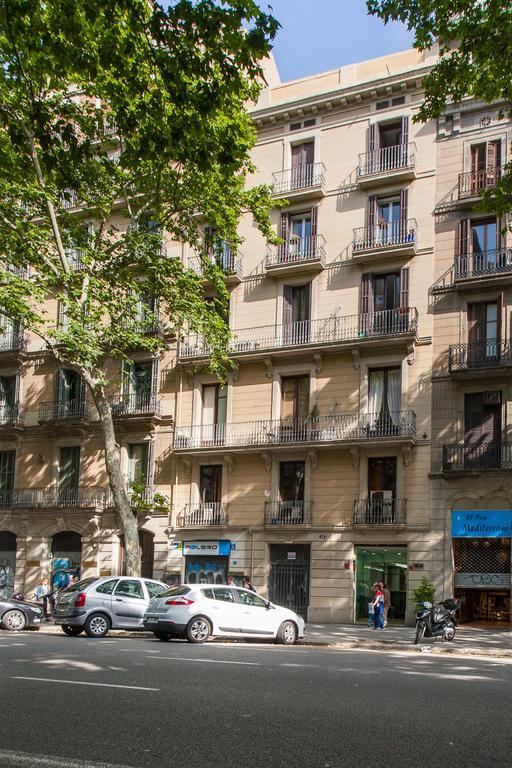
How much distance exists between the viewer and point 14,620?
22.9 meters

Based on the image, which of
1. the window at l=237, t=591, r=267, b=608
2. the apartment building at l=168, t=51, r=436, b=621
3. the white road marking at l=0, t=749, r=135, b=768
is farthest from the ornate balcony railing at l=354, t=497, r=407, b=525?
the white road marking at l=0, t=749, r=135, b=768

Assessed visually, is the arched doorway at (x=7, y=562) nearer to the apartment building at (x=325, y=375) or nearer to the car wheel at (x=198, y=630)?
the apartment building at (x=325, y=375)

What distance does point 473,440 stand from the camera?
92.3 ft

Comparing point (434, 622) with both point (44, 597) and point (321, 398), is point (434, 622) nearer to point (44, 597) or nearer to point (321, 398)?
point (321, 398)

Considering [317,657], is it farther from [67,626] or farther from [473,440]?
[473,440]

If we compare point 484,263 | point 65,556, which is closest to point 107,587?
point 65,556

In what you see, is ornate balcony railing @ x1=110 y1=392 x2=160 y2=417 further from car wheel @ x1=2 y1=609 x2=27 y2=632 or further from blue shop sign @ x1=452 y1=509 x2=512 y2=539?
blue shop sign @ x1=452 y1=509 x2=512 y2=539

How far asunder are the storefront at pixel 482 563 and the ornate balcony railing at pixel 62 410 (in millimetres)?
16159

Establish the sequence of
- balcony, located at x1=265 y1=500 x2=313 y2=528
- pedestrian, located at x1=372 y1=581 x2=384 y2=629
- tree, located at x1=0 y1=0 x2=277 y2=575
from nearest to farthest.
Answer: tree, located at x1=0 y1=0 x2=277 y2=575 → pedestrian, located at x1=372 y1=581 x2=384 y2=629 → balcony, located at x1=265 y1=500 x2=313 y2=528

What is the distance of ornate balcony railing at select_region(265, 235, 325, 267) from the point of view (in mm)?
32219

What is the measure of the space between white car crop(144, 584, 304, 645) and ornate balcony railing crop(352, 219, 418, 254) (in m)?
15.4

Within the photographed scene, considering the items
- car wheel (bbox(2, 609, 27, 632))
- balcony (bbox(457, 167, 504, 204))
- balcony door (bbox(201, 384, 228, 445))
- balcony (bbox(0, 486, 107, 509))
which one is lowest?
car wheel (bbox(2, 609, 27, 632))

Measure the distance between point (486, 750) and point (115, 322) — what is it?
22074 mm

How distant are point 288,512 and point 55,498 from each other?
1060 centimetres
